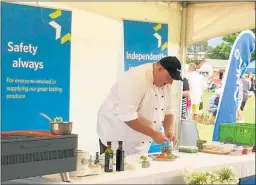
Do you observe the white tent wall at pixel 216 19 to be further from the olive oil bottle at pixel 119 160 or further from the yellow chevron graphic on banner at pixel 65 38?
the olive oil bottle at pixel 119 160

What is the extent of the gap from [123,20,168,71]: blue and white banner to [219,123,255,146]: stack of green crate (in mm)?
1384

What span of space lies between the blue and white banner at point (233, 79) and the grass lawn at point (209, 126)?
0.61ft

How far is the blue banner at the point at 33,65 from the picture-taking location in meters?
3.71

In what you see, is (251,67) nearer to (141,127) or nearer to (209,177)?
(141,127)

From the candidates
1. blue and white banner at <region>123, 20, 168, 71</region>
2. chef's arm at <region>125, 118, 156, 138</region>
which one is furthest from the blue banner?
chef's arm at <region>125, 118, 156, 138</region>

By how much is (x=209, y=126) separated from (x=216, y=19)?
1.28m

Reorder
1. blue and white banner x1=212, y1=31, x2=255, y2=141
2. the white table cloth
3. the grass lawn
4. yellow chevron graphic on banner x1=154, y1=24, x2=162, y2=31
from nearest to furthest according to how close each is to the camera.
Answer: the white table cloth, yellow chevron graphic on banner x1=154, y1=24, x2=162, y2=31, the grass lawn, blue and white banner x1=212, y1=31, x2=255, y2=141

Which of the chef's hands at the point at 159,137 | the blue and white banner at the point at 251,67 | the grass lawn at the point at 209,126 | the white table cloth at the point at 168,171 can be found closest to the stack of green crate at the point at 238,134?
the white table cloth at the point at 168,171

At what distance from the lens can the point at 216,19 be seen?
4.97 metres

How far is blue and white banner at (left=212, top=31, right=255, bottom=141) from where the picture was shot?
542 centimetres

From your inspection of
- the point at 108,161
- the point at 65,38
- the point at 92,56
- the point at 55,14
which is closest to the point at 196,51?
the point at 92,56

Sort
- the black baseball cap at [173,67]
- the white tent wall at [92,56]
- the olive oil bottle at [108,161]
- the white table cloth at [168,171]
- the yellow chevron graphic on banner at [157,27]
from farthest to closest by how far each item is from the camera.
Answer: the yellow chevron graphic on banner at [157,27]
the white tent wall at [92,56]
the black baseball cap at [173,67]
the olive oil bottle at [108,161]
the white table cloth at [168,171]

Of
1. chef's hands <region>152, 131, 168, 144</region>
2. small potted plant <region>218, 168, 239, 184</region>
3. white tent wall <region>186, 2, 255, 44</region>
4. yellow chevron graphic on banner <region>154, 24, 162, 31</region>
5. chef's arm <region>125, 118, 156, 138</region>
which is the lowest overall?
small potted plant <region>218, 168, 239, 184</region>

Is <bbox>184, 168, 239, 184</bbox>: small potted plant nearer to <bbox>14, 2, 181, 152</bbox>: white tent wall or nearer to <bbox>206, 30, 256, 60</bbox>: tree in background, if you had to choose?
<bbox>14, 2, 181, 152</bbox>: white tent wall
